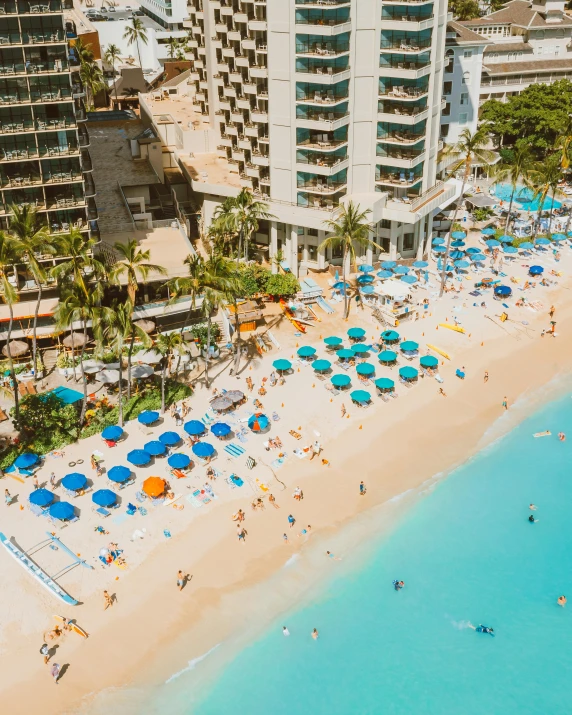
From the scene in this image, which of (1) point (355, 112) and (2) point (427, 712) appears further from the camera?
(1) point (355, 112)

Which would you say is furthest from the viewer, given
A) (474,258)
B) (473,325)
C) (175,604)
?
(474,258)

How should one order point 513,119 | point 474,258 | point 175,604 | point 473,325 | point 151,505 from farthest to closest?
point 513,119 < point 474,258 < point 473,325 < point 151,505 < point 175,604

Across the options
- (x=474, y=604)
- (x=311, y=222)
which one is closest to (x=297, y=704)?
(x=474, y=604)

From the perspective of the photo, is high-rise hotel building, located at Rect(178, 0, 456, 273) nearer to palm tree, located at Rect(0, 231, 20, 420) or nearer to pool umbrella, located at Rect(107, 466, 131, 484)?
palm tree, located at Rect(0, 231, 20, 420)

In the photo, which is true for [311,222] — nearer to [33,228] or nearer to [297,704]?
[33,228]

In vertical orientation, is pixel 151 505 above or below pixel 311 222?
below

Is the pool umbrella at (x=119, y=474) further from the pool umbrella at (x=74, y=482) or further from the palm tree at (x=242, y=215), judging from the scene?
the palm tree at (x=242, y=215)

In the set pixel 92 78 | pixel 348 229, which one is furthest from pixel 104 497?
pixel 92 78

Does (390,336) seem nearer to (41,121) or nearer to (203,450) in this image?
(203,450)
